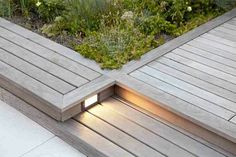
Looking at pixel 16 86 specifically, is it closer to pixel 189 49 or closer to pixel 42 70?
pixel 42 70

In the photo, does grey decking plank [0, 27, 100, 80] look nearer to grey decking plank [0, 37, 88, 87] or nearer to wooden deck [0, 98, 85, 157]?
grey decking plank [0, 37, 88, 87]

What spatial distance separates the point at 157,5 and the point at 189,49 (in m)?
0.71

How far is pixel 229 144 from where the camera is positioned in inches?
104

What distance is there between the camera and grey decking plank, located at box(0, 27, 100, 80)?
10.4 ft

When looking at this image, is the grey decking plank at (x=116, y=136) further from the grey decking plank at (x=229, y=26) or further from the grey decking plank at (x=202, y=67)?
the grey decking plank at (x=229, y=26)

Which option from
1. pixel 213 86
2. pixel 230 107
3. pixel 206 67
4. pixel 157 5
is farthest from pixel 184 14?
pixel 230 107

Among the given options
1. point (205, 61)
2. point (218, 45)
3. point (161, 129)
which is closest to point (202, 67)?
point (205, 61)

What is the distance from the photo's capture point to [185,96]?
2.93 m

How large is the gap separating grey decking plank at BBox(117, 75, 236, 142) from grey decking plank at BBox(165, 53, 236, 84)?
455 mm

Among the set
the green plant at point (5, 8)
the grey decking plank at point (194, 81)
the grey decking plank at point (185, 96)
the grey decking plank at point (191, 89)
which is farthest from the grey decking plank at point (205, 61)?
the green plant at point (5, 8)

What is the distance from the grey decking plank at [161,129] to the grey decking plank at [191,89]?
1.05ft

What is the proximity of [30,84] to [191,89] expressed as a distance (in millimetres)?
1177

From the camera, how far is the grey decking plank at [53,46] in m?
3.25

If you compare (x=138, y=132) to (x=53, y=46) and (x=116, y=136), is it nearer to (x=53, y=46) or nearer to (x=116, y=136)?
(x=116, y=136)
